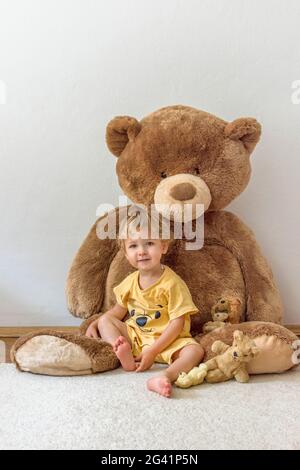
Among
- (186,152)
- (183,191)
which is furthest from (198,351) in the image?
(186,152)

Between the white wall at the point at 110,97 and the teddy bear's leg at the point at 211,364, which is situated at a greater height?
the white wall at the point at 110,97

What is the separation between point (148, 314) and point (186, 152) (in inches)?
15.8

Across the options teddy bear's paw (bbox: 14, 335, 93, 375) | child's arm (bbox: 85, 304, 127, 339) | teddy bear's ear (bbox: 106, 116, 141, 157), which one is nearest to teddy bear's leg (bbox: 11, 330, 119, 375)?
teddy bear's paw (bbox: 14, 335, 93, 375)

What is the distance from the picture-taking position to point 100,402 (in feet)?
3.28

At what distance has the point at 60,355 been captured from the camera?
1.14 m

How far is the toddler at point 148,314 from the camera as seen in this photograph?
1.19 m

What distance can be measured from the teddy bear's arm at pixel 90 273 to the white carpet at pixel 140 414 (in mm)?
267

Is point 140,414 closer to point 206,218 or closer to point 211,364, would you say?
point 211,364

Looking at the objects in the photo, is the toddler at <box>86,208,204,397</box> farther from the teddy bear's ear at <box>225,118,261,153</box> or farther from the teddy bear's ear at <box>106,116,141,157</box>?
the teddy bear's ear at <box>225,118,261,153</box>

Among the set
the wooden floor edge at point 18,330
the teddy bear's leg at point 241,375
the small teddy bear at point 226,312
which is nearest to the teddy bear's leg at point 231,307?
the small teddy bear at point 226,312

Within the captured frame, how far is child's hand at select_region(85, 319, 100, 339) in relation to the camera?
1.30 m

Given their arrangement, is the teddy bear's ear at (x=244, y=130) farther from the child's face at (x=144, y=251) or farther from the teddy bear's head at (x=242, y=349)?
the teddy bear's head at (x=242, y=349)

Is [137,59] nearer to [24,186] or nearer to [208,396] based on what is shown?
[24,186]
